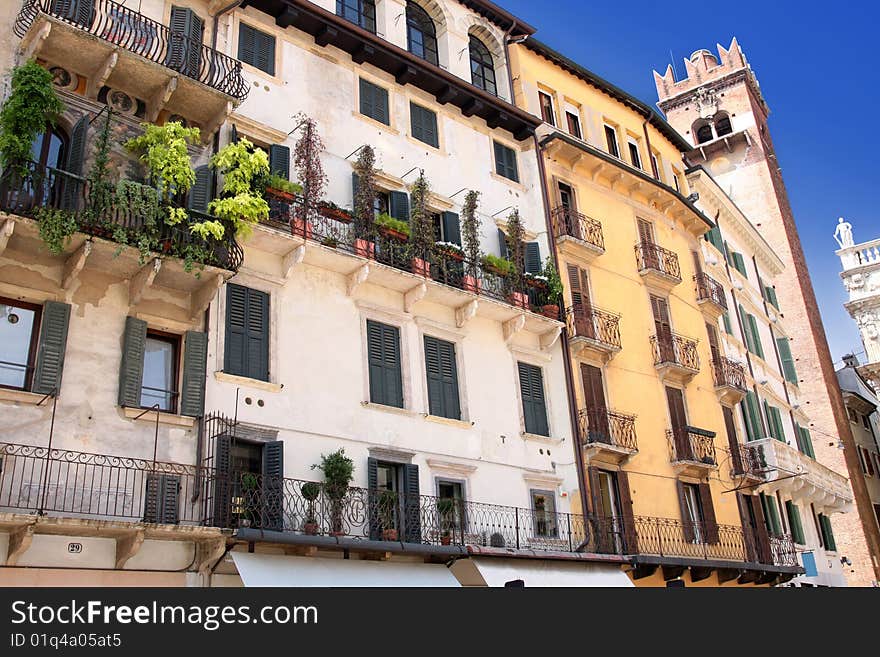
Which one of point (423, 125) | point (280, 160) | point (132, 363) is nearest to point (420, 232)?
point (280, 160)

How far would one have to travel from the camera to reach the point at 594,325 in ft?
76.1

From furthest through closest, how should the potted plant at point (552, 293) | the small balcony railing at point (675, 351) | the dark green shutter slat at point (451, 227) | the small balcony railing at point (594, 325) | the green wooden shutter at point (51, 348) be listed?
the small balcony railing at point (675, 351) < the small balcony railing at point (594, 325) < the potted plant at point (552, 293) < the dark green shutter slat at point (451, 227) < the green wooden shutter at point (51, 348)

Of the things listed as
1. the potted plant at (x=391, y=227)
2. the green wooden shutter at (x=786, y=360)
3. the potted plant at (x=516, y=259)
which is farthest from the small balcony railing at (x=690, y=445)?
the green wooden shutter at (x=786, y=360)

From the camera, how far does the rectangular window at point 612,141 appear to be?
28.4 metres

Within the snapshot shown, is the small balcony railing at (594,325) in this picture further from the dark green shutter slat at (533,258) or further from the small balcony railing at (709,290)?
the small balcony railing at (709,290)

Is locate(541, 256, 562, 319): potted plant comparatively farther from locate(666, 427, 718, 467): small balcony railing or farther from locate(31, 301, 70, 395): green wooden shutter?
locate(31, 301, 70, 395): green wooden shutter

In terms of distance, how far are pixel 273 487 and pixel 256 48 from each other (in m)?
9.83

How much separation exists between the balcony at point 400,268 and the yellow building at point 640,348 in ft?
6.61

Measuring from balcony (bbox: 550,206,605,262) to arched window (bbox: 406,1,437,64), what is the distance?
5.48 m

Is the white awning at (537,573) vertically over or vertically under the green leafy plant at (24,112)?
under

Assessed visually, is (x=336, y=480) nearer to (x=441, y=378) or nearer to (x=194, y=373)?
(x=194, y=373)

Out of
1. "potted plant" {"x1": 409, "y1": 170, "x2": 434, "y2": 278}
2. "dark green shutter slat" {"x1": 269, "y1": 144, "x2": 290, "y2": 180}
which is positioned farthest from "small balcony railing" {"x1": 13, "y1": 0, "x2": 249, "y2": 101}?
"potted plant" {"x1": 409, "y1": 170, "x2": 434, "y2": 278}

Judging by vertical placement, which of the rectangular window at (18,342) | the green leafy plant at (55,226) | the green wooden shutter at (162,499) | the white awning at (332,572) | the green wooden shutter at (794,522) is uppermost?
the green leafy plant at (55,226)
